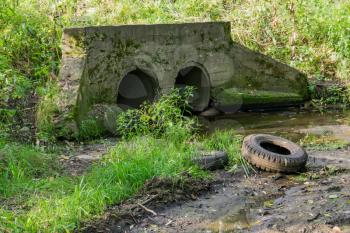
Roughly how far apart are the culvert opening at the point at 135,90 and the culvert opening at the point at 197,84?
2.92 feet

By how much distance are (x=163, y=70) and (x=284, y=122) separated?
8.61 feet

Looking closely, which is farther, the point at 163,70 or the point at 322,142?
the point at 163,70

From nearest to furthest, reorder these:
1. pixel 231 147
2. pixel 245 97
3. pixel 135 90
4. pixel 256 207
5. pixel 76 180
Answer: pixel 256 207, pixel 76 180, pixel 231 147, pixel 135 90, pixel 245 97

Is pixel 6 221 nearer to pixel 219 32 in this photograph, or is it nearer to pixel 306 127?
pixel 306 127

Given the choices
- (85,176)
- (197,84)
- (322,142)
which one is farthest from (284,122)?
(85,176)

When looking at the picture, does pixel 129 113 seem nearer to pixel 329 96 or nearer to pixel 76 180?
pixel 76 180

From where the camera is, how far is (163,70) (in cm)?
1105

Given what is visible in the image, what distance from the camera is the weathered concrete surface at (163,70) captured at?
947 centimetres

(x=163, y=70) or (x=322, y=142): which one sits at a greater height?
(x=163, y=70)

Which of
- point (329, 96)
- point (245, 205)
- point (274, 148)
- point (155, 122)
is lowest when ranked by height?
point (245, 205)

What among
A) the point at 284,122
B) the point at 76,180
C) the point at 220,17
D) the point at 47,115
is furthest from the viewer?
the point at 220,17

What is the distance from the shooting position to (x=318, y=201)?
6.00 metres

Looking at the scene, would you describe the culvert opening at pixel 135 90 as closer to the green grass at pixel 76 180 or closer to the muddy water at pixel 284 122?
the muddy water at pixel 284 122

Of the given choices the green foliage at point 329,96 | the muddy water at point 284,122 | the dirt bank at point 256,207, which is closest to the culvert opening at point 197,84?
the muddy water at point 284,122
